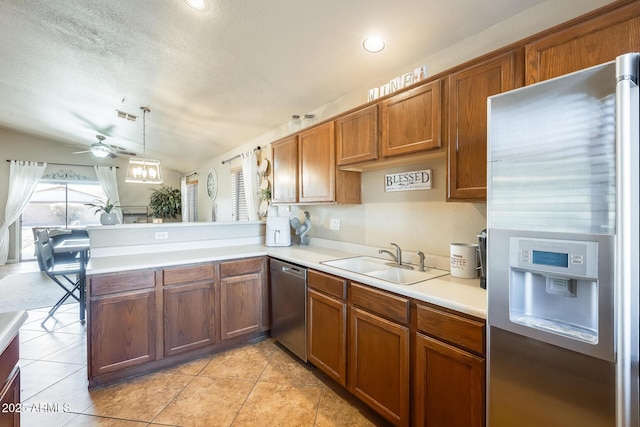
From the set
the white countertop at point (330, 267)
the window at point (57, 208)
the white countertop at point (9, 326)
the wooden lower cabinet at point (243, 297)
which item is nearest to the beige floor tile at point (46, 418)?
the white countertop at point (330, 267)

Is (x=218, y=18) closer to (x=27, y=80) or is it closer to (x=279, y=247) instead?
(x=279, y=247)

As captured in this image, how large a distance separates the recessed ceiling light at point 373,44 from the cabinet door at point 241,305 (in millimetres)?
2160

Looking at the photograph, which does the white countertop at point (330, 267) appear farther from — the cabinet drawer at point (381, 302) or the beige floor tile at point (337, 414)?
the beige floor tile at point (337, 414)

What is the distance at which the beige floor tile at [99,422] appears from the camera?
5.74 ft

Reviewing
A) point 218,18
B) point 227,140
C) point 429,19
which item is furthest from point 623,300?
point 227,140

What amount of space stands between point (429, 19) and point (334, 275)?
1.74 metres

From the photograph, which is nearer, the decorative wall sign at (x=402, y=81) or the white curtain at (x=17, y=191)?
the decorative wall sign at (x=402, y=81)

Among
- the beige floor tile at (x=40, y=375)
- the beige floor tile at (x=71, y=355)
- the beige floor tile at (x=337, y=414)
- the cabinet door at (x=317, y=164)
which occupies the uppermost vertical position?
the cabinet door at (x=317, y=164)

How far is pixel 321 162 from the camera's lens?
2.59 meters

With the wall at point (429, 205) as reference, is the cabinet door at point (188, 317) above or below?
below

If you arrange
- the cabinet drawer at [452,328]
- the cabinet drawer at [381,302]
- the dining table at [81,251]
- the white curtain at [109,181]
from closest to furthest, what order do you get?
the cabinet drawer at [452,328] < the cabinet drawer at [381,302] < the dining table at [81,251] < the white curtain at [109,181]

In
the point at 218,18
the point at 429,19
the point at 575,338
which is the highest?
the point at 218,18

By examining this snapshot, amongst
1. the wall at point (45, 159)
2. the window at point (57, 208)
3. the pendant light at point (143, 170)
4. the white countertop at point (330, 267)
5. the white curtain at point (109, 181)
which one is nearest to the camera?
the white countertop at point (330, 267)

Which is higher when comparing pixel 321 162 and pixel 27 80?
pixel 27 80
